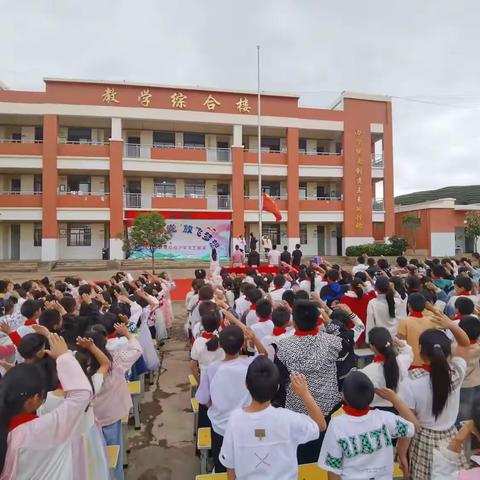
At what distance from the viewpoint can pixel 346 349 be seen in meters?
2.77

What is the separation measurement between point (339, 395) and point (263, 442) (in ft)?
3.53

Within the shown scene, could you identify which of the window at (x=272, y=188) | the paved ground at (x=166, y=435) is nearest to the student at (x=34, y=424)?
the paved ground at (x=166, y=435)

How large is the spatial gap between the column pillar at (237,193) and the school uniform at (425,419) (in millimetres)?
19353

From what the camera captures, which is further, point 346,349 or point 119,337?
point 119,337

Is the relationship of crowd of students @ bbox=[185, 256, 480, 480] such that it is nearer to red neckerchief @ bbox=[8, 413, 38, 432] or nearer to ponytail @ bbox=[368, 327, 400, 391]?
ponytail @ bbox=[368, 327, 400, 391]

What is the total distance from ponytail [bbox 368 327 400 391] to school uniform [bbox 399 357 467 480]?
6 centimetres

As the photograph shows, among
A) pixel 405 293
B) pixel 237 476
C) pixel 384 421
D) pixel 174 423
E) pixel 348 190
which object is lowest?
pixel 174 423

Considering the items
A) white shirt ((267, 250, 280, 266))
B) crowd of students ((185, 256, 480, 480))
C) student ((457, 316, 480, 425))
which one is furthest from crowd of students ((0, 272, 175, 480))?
white shirt ((267, 250, 280, 266))

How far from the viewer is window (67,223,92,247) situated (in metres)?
21.2

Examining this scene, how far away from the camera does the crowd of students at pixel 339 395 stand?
1.73 metres

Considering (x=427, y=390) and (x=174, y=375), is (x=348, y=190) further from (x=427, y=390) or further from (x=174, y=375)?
(x=427, y=390)

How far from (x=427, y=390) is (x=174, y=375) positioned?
3.93 metres

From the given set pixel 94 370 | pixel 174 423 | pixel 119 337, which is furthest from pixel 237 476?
pixel 174 423

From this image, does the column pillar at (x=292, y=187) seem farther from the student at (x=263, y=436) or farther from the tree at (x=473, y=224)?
the student at (x=263, y=436)
